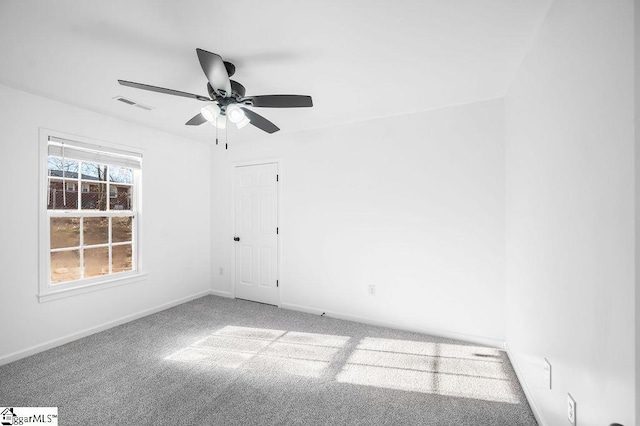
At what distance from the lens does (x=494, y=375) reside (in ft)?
7.69

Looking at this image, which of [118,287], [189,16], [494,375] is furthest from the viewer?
[118,287]

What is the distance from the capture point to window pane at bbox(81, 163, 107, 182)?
3.19 m

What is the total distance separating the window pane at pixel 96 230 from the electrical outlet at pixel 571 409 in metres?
4.29

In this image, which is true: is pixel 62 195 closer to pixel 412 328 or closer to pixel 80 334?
pixel 80 334

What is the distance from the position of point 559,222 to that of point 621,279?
584 mm

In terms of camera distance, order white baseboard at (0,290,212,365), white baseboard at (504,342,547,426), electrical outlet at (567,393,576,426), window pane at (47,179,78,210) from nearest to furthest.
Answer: electrical outlet at (567,393,576,426) < white baseboard at (504,342,547,426) < white baseboard at (0,290,212,365) < window pane at (47,179,78,210)

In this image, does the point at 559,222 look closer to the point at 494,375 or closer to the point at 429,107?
the point at 494,375

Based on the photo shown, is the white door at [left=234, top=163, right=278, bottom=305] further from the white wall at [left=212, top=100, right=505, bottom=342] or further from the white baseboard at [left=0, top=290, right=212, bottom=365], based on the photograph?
the white baseboard at [left=0, top=290, right=212, bottom=365]

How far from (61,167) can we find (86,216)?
1.85 ft

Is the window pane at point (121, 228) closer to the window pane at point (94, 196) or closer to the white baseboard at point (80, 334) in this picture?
the window pane at point (94, 196)

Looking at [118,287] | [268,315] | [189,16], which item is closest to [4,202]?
[118,287]

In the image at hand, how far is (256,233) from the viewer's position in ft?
14.1

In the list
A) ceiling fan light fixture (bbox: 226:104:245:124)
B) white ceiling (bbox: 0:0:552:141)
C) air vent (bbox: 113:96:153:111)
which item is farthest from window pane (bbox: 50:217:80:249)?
ceiling fan light fixture (bbox: 226:104:245:124)

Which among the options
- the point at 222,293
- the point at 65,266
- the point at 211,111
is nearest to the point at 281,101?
the point at 211,111
